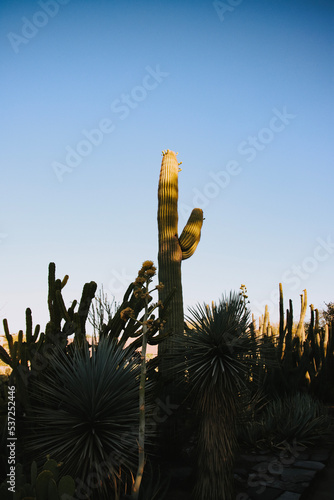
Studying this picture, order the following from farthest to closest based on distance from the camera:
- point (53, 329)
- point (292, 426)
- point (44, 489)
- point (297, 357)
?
point (297, 357), point (292, 426), point (53, 329), point (44, 489)

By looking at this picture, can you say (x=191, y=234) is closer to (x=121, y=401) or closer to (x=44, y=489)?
(x=121, y=401)

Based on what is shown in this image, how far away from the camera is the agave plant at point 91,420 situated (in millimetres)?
3387

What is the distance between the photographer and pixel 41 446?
11.4ft

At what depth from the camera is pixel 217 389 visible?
12.7 feet

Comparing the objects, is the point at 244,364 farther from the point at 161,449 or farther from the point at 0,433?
the point at 0,433

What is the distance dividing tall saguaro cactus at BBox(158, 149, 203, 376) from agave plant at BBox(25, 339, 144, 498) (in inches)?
105

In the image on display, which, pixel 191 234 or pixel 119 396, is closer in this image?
pixel 119 396

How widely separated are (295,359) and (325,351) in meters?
1.61

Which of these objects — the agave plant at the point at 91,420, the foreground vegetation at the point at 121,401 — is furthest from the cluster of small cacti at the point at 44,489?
the agave plant at the point at 91,420

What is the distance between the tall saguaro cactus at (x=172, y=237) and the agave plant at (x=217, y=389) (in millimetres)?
2410

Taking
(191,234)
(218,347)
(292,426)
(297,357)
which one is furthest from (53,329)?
(297,357)

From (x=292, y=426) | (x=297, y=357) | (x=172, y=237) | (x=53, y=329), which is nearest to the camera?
(x=53, y=329)

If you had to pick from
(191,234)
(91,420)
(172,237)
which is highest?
(191,234)

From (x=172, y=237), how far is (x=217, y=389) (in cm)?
408
